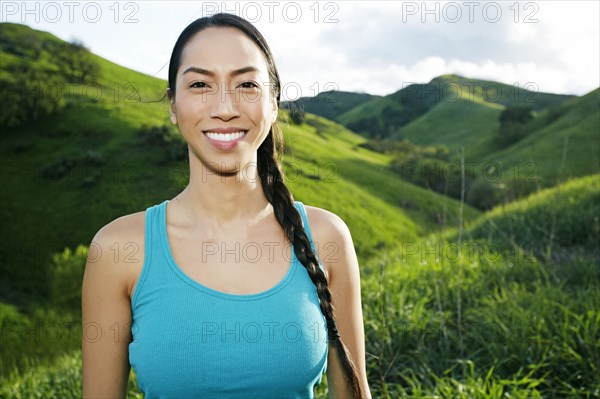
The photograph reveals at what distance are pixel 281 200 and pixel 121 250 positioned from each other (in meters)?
0.59

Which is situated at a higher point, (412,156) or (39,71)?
(39,71)

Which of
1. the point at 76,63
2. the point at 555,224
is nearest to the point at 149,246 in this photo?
the point at 555,224

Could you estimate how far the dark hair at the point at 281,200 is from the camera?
1869 mm

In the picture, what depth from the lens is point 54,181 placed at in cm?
3719

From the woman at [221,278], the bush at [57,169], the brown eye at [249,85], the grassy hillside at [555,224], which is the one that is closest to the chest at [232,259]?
the woman at [221,278]

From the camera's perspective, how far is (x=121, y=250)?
5.93 feet

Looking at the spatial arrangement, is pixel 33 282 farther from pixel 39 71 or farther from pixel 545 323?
pixel 545 323

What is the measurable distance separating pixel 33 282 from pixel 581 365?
104 feet

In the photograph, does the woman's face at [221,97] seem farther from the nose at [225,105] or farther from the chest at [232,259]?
the chest at [232,259]

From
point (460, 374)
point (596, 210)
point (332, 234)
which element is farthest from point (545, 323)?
point (596, 210)

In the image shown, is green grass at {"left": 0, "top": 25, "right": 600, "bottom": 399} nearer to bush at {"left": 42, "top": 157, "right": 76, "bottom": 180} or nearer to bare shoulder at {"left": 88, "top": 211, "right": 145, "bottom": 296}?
bush at {"left": 42, "top": 157, "right": 76, "bottom": 180}

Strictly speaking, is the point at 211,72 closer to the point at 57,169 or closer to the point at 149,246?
the point at 149,246

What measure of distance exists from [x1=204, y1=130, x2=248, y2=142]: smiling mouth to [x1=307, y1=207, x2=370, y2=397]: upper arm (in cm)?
44

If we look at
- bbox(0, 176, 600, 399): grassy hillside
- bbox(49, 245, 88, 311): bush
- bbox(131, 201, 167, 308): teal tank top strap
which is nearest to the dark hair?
bbox(131, 201, 167, 308): teal tank top strap
